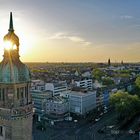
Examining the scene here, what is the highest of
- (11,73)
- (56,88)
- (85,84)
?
(11,73)

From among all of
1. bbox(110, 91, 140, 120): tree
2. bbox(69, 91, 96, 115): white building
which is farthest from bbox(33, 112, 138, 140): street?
bbox(69, 91, 96, 115): white building

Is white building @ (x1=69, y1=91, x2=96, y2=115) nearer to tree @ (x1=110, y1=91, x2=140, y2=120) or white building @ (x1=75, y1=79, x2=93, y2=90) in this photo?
tree @ (x1=110, y1=91, x2=140, y2=120)

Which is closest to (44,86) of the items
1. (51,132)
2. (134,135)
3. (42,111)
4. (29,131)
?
(42,111)

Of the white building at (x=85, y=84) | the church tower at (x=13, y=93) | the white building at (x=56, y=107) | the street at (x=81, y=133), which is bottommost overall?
the street at (x=81, y=133)

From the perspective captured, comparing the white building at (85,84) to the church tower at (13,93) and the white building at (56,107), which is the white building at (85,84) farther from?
the church tower at (13,93)

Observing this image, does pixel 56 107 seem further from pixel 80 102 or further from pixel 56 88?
pixel 56 88

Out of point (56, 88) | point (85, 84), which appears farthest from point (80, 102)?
point (85, 84)

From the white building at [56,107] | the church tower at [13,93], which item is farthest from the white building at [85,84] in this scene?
the church tower at [13,93]
